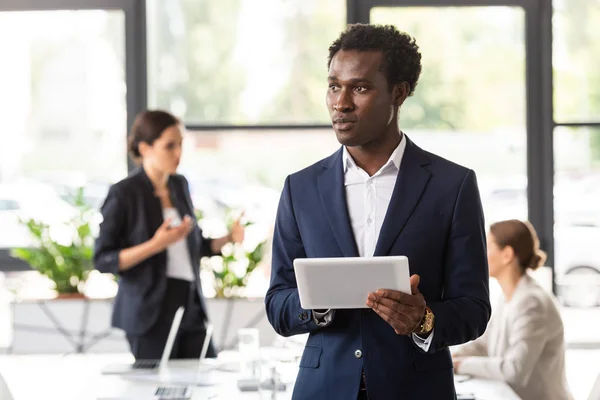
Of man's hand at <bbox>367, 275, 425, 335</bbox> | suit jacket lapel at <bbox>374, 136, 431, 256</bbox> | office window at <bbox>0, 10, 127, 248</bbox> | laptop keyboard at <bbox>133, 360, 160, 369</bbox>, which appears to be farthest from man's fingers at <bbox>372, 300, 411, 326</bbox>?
office window at <bbox>0, 10, 127, 248</bbox>

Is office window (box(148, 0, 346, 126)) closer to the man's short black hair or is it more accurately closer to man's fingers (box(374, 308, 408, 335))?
the man's short black hair

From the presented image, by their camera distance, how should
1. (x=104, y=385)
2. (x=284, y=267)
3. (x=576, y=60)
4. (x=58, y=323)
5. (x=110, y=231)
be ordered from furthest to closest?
1. (x=576, y=60)
2. (x=58, y=323)
3. (x=110, y=231)
4. (x=104, y=385)
5. (x=284, y=267)

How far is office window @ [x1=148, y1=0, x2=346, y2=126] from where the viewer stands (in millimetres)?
5859

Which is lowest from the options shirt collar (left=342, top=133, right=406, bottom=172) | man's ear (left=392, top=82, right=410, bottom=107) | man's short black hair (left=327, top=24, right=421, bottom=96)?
shirt collar (left=342, top=133, right=406, bottom=172)

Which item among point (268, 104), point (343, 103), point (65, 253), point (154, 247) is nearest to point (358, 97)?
point (343, 103)

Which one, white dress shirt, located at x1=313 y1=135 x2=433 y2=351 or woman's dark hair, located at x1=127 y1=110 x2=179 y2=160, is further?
woman's dark hair, located at x1=127 y1=110 x2=179 y2=160

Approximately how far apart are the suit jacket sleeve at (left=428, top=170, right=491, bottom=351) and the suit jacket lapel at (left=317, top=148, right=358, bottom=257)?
0.19m

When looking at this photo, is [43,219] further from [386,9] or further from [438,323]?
[438,323]

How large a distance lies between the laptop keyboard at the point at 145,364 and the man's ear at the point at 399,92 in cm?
186

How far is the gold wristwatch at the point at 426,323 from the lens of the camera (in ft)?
5.60

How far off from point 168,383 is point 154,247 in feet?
2.53

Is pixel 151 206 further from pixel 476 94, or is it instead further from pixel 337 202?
pixel 476 94

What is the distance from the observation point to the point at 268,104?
5918mm

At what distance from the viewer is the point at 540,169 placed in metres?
5.95
